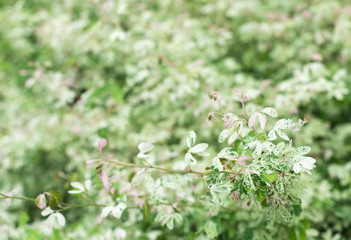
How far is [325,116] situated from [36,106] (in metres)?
2.56

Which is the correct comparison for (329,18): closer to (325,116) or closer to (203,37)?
(325,116)

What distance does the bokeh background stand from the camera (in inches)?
70.6

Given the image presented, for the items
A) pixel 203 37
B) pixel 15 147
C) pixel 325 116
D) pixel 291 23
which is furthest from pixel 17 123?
pixel 325 116

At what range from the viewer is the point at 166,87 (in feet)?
6.89

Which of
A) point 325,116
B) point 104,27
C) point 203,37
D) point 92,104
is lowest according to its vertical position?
point 325,116

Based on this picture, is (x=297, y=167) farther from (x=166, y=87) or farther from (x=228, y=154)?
(x=166, y=87)

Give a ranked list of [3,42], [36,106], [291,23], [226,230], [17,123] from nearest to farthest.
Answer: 1. [226,230]
2. [291,23]
3. [17,123]
4. [36,106]
5. [3,42]

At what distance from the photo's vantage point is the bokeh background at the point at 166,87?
5.88 ft

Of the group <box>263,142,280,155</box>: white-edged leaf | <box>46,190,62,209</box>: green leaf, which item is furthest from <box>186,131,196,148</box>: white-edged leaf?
<box>46,190,62,209</box>: green leaf

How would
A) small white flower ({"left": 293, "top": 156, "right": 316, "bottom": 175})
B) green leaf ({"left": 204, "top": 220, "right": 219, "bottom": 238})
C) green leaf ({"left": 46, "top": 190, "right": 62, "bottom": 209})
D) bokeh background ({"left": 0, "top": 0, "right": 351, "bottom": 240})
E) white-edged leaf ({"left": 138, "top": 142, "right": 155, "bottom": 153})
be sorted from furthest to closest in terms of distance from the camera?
bokeh background ({"left": 0, "top": 0, "right": 351, "bottom": 240})
green leaf ({"left": 204, "top": 220, "right": 219, "bottom": 238})
green leaf ({"left": 46, "top": 190, "right": 62, "bottom": 209})
white-edged leaf ({"left": 138, "top": 142, "right": 155, "bottom": 153})
small white flower ({"left": 293, "top": 156, "right": 316, "bottom": 175})

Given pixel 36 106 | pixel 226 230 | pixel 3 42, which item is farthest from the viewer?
pixel 3 42

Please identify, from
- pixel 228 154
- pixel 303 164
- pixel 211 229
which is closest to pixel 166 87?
pixel 211 229

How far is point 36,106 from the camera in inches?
111

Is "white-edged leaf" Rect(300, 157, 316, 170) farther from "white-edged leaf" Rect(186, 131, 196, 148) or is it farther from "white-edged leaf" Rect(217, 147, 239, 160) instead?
"white-edged leaf" Rect(186, 131, 196, 148)
